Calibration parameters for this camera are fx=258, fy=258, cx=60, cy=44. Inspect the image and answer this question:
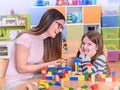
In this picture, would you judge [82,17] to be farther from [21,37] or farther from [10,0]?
[21,37]

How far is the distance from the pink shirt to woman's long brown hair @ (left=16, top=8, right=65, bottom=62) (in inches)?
1.4

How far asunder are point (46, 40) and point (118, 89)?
→ 26.9 inches

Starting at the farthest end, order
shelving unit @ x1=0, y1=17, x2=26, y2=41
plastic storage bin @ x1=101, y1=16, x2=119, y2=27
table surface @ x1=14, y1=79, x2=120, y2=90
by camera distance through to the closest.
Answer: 1. shelving unit @ x1=0, y1=17, x2=26, y2=41
2. plastic storage bin @ x1=101, y1=16, x2=119, y2=27
3. table surface @ x1=14, y1=79, x2=120, y2=90

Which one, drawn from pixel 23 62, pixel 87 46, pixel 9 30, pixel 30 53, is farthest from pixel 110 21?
pixel 23 62

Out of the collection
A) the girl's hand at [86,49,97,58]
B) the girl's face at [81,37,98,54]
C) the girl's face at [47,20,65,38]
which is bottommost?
the girl's hand at [86,49,97,58]

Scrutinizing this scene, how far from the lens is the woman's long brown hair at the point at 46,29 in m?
1.65

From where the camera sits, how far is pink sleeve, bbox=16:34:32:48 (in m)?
1.61

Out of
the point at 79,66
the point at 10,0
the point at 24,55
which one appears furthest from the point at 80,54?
the point at 10,0

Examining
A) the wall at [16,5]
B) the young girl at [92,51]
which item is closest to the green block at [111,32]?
the wall at [16,5]

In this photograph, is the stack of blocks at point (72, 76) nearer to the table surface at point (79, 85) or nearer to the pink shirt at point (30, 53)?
the table surface at point (79, 85)

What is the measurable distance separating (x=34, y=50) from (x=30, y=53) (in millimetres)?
36

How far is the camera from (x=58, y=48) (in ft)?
5.94

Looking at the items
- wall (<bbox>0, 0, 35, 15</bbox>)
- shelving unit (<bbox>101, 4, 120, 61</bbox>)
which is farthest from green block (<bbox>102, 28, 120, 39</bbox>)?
wall (<bbox>0, 0, 35, 15</bbox>)

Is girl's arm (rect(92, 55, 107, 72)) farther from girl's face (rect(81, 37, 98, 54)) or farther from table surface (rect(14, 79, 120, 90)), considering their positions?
table surface (rect(14, 79, 120, 90))
